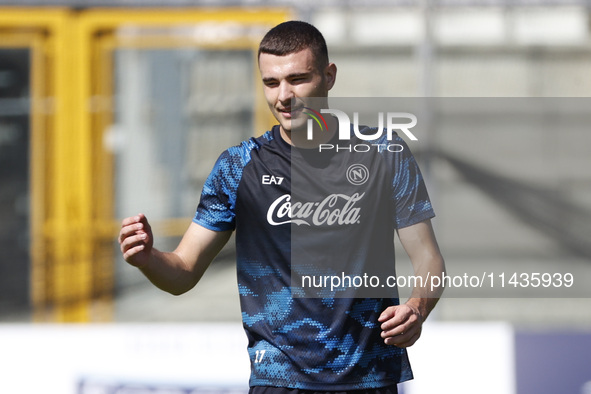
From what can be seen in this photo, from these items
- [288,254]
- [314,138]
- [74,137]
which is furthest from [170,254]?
[74,137]

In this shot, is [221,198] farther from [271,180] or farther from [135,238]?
[135,238]

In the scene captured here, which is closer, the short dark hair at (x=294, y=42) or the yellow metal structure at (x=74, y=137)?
the short dark hair at (x=294, y=42)

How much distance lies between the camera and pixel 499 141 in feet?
14.7

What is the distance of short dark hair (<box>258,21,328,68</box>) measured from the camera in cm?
200

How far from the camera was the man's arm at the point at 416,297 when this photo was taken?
180cm

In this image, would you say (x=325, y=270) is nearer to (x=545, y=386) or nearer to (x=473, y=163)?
(x=545, y=386)

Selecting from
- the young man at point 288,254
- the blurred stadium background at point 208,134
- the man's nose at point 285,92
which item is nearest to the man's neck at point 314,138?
the young man at point 288,254

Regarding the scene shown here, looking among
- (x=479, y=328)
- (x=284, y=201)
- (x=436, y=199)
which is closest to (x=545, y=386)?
(x=479, y=328)

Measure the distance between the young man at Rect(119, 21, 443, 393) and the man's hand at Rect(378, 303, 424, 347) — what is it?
7 centimetres

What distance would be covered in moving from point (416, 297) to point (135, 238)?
66 cm

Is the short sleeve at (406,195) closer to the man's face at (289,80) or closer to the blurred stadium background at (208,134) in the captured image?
the man's face at (289,80)

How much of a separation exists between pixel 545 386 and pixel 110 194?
2.52 metres

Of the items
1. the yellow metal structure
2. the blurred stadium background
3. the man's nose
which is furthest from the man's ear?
the yellow metal structure

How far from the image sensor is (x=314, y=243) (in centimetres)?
203
